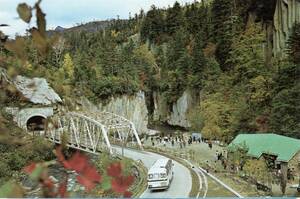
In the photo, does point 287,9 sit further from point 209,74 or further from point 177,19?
point 177,19

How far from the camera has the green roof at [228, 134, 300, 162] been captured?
10.8 meters

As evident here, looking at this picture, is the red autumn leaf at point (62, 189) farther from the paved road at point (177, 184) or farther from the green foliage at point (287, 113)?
the green foliage at point (287, 113)

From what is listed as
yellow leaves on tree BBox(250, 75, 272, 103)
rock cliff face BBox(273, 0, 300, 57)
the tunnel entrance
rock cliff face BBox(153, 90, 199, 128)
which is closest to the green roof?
yellow leaves on tree BBox(250, 75, 272, 103)

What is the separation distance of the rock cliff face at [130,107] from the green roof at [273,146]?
1031cm

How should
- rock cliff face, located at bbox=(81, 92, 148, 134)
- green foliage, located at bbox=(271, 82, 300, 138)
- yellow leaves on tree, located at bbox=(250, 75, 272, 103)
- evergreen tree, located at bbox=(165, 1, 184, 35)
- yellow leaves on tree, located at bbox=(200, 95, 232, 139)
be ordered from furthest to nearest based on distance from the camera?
1. evergreen tree, located at bbox=(165, 1, 184, 35)
2. rock cliff face, located at bbox=(81, 92, 148, 134)
3. yellow leaves on tree, located at bbox=(200, 95, 232, 139)
4. yellow leaves on tree, located at bbox=(250, 75, 272, 103)
5. green foliage, located at bbox=(271, 82, 300, 138)

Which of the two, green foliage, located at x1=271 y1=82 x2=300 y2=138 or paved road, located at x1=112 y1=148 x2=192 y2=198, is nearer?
paved road, located at x1=112 y1=148 x2=192 y2=198

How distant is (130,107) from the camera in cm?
2211

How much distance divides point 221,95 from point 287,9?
4.38 metres

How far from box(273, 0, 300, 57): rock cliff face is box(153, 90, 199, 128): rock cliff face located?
516 centimetres

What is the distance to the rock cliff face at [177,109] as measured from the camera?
73.3 feet

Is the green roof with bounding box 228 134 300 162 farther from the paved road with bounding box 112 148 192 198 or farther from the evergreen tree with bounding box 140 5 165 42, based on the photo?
the evergreen tree with bounding box 140 5 165 42

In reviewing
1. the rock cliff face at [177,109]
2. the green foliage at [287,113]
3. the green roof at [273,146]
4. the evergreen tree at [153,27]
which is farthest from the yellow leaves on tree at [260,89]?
the evergreen tree at [153,27]

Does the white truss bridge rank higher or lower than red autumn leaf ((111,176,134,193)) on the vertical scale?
lower

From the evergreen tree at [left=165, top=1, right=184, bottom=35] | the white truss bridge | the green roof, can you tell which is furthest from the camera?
the evergreen tree at [left=165, top=1, right=184, bottom=35]
